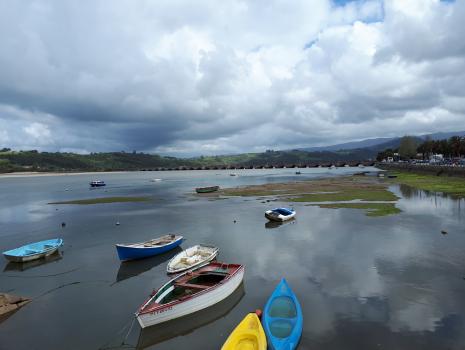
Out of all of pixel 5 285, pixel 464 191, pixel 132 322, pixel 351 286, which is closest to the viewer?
pixel 132 322

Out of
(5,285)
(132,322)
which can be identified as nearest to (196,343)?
(132,322)

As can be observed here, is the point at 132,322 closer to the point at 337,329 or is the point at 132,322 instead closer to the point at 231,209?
the point at 337,329

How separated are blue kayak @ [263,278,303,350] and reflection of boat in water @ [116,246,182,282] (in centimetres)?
1398

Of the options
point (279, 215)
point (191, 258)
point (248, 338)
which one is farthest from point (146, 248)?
point (279, 215)

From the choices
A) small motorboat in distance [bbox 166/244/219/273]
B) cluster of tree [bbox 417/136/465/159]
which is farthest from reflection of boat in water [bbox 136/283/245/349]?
cluster of tree [bbox 417/136/465/159]

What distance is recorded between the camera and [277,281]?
23922mm

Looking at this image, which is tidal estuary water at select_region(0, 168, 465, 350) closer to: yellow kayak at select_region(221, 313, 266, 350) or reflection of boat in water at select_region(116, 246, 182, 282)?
reflection of boat in water at select_region(116, 246, 182, 282)

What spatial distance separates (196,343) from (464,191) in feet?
238

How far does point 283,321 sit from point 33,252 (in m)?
28.6

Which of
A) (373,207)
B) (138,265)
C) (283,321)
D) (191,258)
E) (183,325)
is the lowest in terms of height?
(138,265)

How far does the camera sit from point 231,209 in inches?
2383

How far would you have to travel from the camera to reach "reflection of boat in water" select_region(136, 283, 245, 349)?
17203 millimetres

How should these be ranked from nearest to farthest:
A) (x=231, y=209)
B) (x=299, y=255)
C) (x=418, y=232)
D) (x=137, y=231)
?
(x=299, y=255) < (x=418, y=232) < (x=137, y=231) < (x=231, y=209)

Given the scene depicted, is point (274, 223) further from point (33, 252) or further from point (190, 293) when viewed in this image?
point (33, 252)
